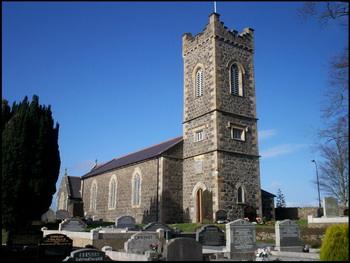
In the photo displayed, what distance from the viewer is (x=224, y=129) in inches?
1086

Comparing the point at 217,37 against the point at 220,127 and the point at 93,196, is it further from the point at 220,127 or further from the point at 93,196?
the point at 93,196

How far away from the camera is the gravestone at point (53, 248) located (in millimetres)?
14397

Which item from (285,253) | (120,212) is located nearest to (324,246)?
(285,253)

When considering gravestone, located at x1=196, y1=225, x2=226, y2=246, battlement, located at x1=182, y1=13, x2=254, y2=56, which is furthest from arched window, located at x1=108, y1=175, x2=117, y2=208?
gravestone, located at x1=196, y1=225, x2=226, y2=246

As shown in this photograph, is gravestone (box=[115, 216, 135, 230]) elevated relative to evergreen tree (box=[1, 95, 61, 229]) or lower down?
lower down

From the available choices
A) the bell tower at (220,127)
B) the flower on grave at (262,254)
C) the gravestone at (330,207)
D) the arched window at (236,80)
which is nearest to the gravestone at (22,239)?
the flower on grave at (262,254)

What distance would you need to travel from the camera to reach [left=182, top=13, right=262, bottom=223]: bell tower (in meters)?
26.5

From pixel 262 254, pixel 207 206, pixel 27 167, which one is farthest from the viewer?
pixel 207 206

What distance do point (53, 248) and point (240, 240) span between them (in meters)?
8.02

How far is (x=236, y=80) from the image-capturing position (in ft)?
98.7

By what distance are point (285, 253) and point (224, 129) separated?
13703 millimetres

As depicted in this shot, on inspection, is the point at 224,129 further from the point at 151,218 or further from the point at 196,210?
the point at 151,218

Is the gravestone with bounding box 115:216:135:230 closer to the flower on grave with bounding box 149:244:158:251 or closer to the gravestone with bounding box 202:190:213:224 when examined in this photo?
the gravestone with bounding box 202:190:213:224

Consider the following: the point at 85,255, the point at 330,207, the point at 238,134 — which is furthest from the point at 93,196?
the point at 85,255
